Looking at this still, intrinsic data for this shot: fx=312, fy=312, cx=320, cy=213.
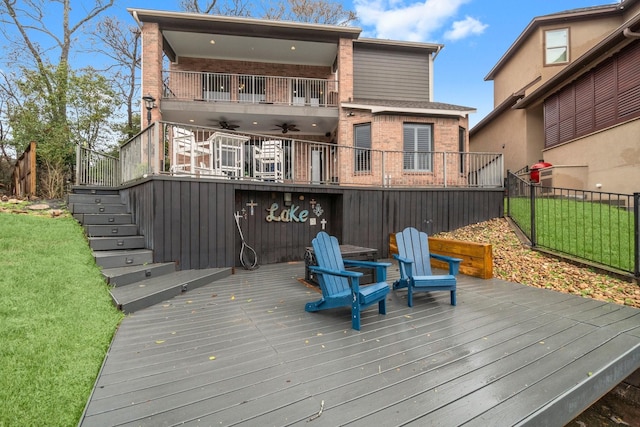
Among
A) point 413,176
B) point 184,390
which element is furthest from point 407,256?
point 413,176

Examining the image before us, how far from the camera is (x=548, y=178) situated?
36.1 feet

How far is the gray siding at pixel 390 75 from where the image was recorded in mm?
13766

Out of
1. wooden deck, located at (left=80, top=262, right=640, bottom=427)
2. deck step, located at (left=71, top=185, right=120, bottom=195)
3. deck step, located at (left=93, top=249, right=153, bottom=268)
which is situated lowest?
wooden deck, located at (left=80, top=262, right=640, bottom=427)

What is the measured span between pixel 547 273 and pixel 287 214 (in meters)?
5.29

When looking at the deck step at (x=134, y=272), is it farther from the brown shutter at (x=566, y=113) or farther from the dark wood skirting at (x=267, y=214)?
the brown shutter at (x=566, y=113)

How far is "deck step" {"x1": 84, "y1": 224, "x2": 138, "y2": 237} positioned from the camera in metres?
5.70

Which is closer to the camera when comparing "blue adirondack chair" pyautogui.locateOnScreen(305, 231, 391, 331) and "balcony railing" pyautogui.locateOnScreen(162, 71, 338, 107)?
"blue adirondack chair" pyautogui.locateOnScreen(305, 231, 391, 331)

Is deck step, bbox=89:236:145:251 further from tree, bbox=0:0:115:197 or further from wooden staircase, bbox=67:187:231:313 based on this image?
tree, bbox=0:0:115:197

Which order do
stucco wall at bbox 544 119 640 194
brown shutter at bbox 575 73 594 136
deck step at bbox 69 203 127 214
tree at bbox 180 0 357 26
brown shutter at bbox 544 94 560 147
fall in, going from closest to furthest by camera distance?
1. deck step at bbox 69 203 127 214
2. stucco wall at bbox 544 119 640 194
3. brown shutter at bbox 575 73 594 136
4. brown shutter at bbox 544 94 560 147
5. tree at bbox 180 0 357 26

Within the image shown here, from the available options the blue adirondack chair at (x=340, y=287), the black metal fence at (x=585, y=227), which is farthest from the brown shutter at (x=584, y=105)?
the blue adirondack chair at (x=340, y=287)

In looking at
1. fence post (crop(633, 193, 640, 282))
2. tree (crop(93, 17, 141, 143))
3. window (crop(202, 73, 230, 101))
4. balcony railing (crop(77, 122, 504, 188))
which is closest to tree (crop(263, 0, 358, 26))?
window (crop(202, 73, 230, 101))

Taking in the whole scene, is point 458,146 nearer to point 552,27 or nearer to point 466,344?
point 552,27

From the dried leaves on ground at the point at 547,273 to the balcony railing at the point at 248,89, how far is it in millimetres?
8532

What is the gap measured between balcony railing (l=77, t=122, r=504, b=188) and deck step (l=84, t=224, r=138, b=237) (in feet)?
3.40
